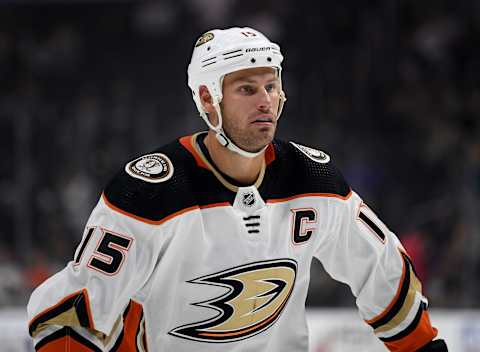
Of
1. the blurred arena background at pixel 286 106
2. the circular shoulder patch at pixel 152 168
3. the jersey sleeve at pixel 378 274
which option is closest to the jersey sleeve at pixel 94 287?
the circular shoulder patch at pixel 152 168

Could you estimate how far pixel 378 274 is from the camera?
2818 millimetres

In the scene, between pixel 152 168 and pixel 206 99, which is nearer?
pixel 152 168

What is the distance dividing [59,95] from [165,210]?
4458mm

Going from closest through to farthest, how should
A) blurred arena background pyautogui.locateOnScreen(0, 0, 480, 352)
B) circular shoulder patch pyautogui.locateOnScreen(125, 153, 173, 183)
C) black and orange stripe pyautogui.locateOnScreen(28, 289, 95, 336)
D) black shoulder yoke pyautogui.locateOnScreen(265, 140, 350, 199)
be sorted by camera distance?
black and orange stripe pyautogui.locateOnScreen(28, 289, 95, 336) → circular shoulder patch pyautogui.locateOnScreen(125, 153, 173, 183) → black shoulder yoke pyautogui.locateOnScreen(265, 140, 350, 199) → blurred arena background pyautogui.locateOnScreen(0, 0, 480, 352)

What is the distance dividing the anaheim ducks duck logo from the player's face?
13.9 inches

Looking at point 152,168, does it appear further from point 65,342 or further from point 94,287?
point 65,342

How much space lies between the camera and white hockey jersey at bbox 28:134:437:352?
2463 mm

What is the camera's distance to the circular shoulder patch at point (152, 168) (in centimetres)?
255

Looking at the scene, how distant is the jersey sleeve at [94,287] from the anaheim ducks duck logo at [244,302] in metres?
0.22

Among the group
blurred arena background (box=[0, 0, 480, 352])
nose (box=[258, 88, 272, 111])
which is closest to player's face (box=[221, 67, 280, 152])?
nose (box=[258, 88, 272, 111])

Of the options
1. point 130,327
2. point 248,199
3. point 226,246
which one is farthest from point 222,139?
point 130,327

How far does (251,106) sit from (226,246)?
1.30 feet

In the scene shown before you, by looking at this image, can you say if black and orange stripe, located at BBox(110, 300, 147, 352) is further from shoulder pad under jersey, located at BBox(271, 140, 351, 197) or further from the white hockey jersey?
shoulder pad under jersey, located at BBox(271, 140, 351, 197)

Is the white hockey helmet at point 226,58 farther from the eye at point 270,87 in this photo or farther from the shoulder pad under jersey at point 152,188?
the shoulder pad under jersey at point 152,188
